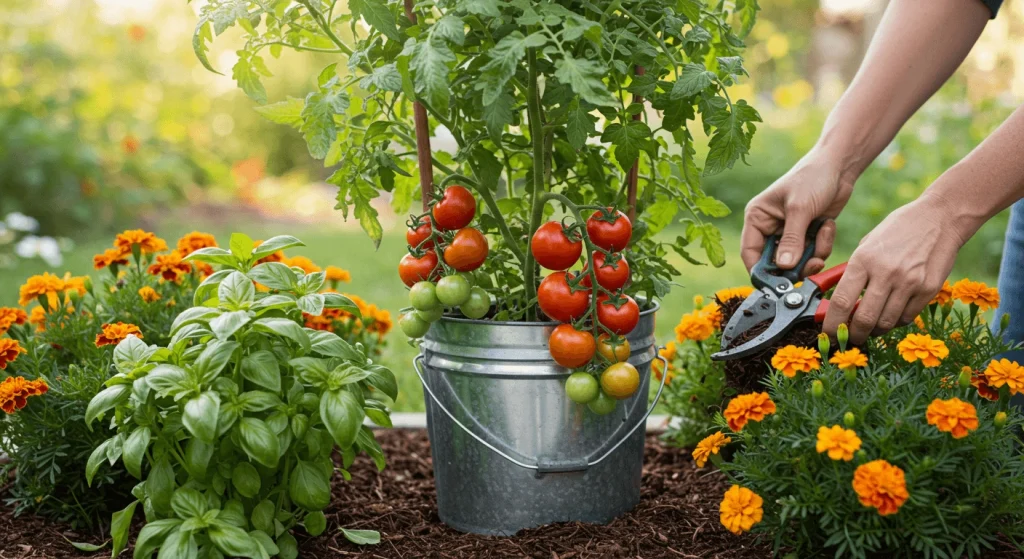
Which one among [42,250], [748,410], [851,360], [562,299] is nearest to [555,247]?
[562,299]

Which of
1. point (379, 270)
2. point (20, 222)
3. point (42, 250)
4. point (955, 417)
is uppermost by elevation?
point (955, 417)

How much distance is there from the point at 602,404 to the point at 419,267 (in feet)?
1.43

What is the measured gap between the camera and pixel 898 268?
→ 1585 millimetres

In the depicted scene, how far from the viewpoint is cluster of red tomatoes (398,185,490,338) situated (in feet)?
5.47

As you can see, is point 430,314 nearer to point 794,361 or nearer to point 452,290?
point 452,290

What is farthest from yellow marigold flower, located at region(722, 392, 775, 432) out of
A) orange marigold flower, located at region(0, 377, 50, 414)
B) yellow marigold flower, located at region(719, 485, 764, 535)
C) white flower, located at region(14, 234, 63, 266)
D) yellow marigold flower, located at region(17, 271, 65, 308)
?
white flower, located at region(14, 234, 63, 266)

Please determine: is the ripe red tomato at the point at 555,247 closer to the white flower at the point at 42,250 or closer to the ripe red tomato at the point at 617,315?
the ripe red tomato at the point at 617,315

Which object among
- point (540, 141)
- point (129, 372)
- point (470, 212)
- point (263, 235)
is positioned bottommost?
point (263, 235)

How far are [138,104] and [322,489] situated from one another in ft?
18.8

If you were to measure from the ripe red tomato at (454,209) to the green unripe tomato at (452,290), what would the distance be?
0.34 feet

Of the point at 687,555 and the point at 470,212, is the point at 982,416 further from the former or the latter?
the point at 470,212

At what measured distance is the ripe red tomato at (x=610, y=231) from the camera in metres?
1.64

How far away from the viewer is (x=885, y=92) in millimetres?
1951

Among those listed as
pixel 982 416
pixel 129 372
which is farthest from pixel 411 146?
pixel 982 416
